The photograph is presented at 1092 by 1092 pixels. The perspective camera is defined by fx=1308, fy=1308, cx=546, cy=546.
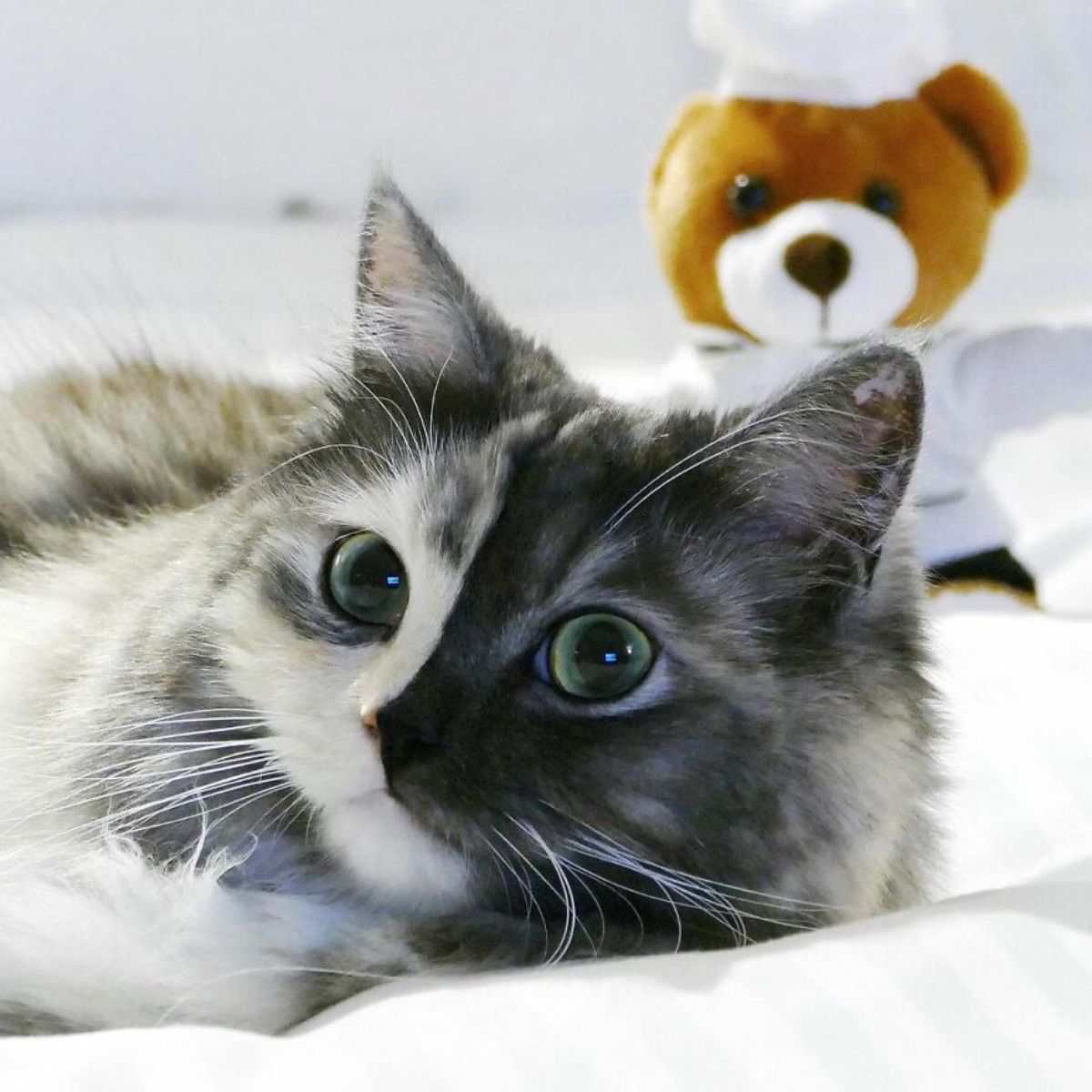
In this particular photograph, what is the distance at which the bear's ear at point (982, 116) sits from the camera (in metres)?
1.66

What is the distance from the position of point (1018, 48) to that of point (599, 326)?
124 centimetres

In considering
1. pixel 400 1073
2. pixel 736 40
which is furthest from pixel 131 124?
pixel 400 1073

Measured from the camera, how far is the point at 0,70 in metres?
2.57

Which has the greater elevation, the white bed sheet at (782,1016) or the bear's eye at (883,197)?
the bear's eye at (883,197)

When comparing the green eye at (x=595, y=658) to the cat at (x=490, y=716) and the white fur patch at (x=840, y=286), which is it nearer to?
the cat at (x=490, y=716)

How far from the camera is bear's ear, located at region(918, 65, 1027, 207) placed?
166 cm

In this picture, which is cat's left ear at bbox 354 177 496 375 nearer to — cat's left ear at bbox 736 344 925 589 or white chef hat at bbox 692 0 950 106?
cat's left ear at bbox 736 344 925 589

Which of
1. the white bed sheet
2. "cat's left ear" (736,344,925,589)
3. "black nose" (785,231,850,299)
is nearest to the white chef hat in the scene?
"black nose" (785,231,850,299)

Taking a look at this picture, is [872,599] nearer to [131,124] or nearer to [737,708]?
[737,708]

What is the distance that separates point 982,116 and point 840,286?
32cm

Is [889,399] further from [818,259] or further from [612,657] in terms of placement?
[818,259]

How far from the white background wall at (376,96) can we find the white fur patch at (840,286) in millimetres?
1193

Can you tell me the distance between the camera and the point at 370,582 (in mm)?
825

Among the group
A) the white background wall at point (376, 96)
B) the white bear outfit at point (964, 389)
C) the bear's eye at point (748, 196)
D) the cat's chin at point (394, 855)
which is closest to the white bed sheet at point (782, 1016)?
the cat's chin at point (394, 855)
